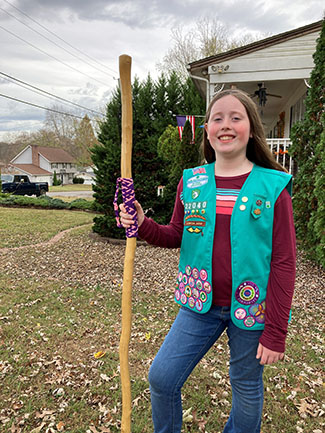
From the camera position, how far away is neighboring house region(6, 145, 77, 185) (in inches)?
2264

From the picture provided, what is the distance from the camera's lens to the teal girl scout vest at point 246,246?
1.58 meters

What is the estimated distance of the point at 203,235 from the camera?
66.7 inches

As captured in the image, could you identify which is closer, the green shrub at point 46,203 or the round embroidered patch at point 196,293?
the round embroidered patch at point 196,293

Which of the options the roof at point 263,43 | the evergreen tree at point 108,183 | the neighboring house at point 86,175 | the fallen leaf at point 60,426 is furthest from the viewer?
the neighboring house at point 86,175

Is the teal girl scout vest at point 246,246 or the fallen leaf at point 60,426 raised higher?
the teal girl scout vest at point 246,246

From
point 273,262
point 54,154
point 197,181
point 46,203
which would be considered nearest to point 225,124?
point 197,181

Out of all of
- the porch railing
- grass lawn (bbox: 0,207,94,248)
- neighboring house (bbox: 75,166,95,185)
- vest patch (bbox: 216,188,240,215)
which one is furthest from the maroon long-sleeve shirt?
neighboring house (bbox: 75,166,95,185)

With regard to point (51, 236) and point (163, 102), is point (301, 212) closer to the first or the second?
point (51, 236)

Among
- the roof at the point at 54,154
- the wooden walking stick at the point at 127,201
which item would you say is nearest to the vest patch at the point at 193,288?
the wooden walking stick at the point at 127,201

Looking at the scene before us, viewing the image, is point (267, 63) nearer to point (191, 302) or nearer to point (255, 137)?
point (255, 137)

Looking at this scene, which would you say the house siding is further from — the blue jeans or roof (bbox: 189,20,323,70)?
the blue jeans

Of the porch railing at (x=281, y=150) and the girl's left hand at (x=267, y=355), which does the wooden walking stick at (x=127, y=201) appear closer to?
the girl's left hand at (x=267, y=355)

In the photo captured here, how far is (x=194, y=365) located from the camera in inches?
66.2

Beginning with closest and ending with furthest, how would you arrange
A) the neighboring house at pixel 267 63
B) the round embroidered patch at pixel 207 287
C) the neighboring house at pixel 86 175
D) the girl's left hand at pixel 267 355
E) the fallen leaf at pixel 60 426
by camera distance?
1. the girl's left hand at pixel 267 355
2. the round embroidered patch at pixel 207 287
3. the fallen leaf at pixel 60 426
4. the neighboring house at pixel 267 63
5. the neighboring house at pixel 86 175
